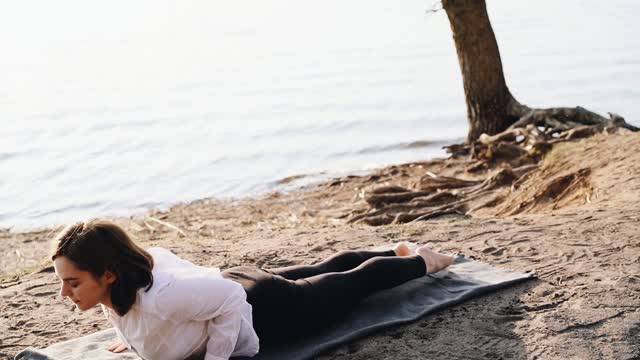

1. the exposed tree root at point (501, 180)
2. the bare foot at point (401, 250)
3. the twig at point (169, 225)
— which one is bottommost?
the twig at point (169, 225)

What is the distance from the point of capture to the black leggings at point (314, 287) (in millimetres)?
4391

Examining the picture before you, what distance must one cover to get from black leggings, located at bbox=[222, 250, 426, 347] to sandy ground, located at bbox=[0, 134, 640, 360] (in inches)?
9.6

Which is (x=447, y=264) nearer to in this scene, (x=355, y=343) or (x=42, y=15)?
(x=355, y=343)

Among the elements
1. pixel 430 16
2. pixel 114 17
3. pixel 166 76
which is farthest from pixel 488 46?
pixel 114 17

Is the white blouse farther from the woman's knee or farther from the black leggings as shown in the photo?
the woman's knee

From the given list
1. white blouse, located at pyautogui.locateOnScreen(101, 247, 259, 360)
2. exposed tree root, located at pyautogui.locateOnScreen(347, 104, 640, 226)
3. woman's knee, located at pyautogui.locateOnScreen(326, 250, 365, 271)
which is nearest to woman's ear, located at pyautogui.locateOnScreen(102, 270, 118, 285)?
white blouse, located at pyautogui.locateOnScreen(101, 247, 259, 360)

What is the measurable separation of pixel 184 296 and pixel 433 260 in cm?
181

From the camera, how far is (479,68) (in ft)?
36.7

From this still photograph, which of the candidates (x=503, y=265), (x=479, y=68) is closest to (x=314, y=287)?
(x=503, y=265)

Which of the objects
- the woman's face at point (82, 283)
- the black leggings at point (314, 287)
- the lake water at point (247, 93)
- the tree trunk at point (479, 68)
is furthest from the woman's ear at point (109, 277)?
the tree trunk at point (479, 68)

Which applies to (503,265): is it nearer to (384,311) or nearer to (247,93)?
(384,311)

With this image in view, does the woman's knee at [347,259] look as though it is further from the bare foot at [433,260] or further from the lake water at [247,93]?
the lake water at [247,93]

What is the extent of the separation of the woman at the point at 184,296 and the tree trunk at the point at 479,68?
22.2ft

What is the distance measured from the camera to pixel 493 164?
10203mm
